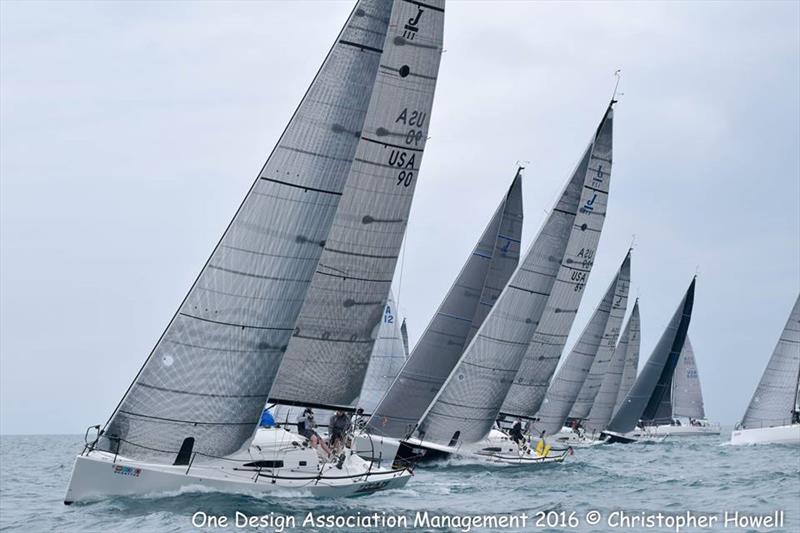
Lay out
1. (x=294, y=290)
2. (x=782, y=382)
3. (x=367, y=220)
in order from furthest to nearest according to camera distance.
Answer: (x=782, y=382), (x=367, y=220), (x=294, y=290)

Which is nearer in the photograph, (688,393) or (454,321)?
(454,321)

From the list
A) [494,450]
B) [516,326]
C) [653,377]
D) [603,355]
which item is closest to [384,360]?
[516,326]

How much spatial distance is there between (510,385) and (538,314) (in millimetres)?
2426

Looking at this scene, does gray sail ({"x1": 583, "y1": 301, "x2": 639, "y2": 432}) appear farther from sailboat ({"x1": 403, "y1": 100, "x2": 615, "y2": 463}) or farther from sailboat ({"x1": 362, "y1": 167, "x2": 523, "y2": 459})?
sailboat ({"x1": 362, "y1": 167, "x2": 523, "y2": 459})

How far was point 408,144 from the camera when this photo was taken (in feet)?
75.2

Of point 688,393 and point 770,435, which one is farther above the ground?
point 688,393

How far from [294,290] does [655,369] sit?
4197 cm

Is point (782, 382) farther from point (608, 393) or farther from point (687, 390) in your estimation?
point (687, 390)

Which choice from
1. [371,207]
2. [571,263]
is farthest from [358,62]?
[571,263]

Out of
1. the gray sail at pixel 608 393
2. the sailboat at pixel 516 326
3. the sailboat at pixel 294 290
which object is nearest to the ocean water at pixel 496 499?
the sailboat at pixel 294 290

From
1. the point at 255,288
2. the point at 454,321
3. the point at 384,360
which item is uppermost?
the point at 454,321

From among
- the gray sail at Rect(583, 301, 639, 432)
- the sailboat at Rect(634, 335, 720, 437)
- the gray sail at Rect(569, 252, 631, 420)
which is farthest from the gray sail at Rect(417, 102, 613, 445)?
the sailboat at Rect(634, 335, 720, 437)

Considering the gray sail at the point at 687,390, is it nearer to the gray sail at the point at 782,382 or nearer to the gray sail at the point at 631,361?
the gray sail at the point at 631,361

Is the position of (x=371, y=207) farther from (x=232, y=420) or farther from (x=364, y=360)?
(x=232, y=420)
